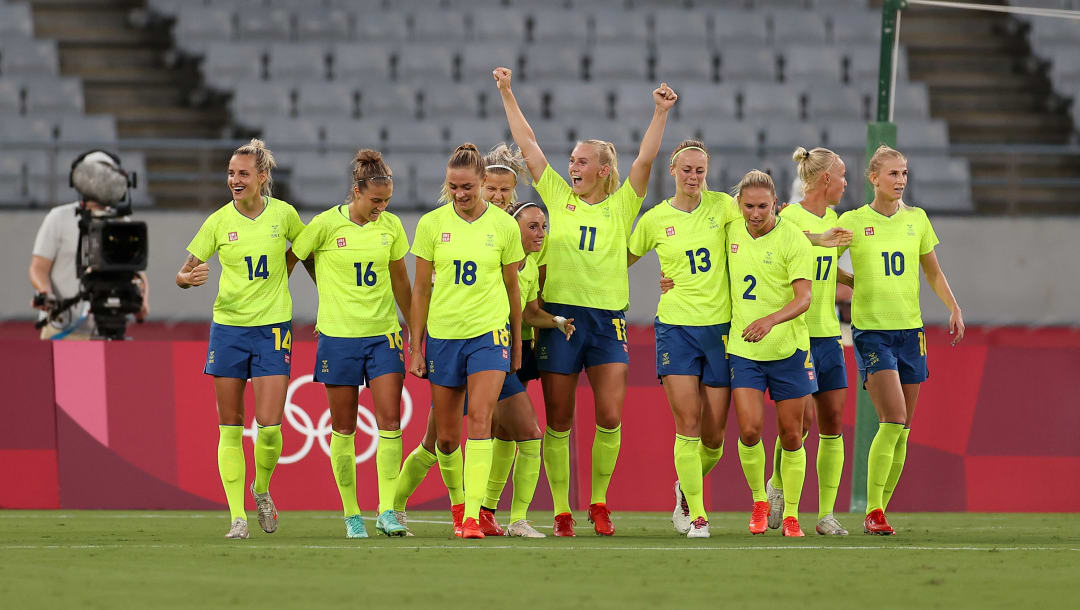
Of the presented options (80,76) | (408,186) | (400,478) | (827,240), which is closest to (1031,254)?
(408,186)

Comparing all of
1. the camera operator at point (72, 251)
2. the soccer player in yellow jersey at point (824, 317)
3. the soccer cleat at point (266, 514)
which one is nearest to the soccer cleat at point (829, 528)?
the soccer player in yellow jersey at point (824, 317)

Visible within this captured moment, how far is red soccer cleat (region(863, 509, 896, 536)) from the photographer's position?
8.40m

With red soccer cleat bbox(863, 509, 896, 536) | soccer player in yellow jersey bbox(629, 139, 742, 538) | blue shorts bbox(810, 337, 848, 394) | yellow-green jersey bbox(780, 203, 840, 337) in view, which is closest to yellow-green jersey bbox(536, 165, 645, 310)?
soccer player in yellow jersey bbox(629, 139, 742, 538)

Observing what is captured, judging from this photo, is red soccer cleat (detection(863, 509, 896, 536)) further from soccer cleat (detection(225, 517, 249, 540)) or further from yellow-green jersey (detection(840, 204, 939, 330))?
soccer cleat (detection(225, 517, 249, 540))

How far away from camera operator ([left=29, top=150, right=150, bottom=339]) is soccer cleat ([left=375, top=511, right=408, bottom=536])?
3486 millimetres

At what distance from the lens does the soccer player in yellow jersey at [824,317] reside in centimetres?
858

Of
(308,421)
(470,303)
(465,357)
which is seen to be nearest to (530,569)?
(465,357)

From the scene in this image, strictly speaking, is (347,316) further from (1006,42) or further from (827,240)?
(1006,42)

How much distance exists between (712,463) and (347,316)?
7.83ft

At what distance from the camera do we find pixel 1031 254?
626 inches

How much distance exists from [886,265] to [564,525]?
2.37 m

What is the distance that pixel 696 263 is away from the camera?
8.21 metres

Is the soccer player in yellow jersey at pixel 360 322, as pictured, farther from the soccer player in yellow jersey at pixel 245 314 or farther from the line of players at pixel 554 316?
the soccer player in yellow jersey at pixel 245 314

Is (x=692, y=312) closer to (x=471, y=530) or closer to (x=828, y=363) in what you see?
(x=828, y=363)
